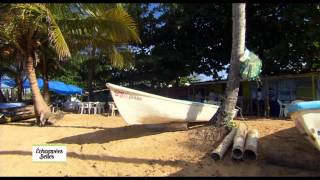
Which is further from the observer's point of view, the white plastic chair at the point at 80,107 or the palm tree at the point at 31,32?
the white plastic chair at the point at 80,107

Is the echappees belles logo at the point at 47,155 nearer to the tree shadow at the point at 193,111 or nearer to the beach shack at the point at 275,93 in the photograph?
the tree shadow at the point at 193,111

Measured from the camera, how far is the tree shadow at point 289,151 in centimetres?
935

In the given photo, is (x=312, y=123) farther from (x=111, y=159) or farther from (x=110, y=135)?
(x=110, y=135)

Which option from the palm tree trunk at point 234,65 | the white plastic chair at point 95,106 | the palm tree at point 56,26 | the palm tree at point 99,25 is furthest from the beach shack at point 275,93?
the white plastic chair at point 95,106

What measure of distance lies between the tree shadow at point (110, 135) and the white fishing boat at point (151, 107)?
1.27 ft

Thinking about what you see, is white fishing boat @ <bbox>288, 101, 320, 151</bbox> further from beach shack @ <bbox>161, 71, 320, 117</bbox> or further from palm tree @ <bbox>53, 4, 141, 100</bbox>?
palm tree @ <bbox>53, 4, 141, 100</bbox>

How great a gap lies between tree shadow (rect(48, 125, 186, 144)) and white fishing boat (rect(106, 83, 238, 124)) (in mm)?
387

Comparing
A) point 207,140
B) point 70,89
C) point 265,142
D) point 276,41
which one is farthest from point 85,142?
point 70,89

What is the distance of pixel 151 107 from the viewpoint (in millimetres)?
12055

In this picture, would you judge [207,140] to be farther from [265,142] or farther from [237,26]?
[237,26]

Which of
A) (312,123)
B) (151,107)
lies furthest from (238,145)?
(151,107)

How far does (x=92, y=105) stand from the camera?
23.5 m

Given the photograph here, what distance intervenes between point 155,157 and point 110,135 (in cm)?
291

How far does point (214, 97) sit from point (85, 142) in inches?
432
